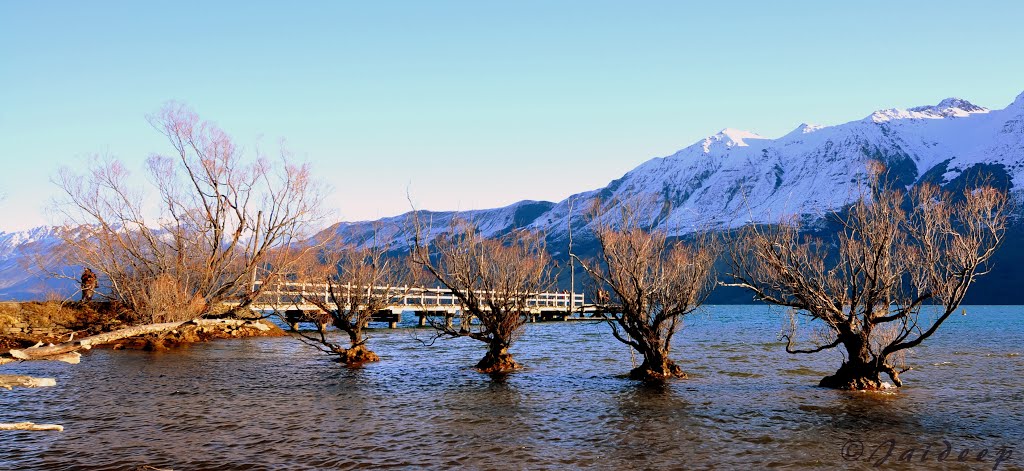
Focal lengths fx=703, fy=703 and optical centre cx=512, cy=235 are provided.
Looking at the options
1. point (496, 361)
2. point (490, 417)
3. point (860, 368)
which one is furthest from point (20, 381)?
point (860, 368)

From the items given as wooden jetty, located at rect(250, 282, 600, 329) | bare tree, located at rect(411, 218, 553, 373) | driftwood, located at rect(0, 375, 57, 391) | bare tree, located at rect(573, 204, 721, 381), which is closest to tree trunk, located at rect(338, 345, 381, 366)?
wooden jetty, located at rect(250, 282, 600, 329)

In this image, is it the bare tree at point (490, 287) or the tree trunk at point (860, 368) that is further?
the bare tree at point (490, 287)

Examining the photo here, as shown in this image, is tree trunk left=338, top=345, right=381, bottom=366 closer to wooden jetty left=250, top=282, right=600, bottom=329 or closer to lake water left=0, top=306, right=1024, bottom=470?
lake water left=0, top=306, right=1024, bottom=470

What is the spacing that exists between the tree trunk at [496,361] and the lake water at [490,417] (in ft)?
2.58

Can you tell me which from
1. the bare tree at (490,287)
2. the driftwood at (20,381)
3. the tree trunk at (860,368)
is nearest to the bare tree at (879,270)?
the tree trunk at (860,368)

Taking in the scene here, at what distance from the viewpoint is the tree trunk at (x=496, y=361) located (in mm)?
27047

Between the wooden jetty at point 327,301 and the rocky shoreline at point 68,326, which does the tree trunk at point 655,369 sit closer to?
the wooden jetty at point 327,301

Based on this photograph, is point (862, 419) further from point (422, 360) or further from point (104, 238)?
point (104, 238)

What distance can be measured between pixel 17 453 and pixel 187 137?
31777 mm

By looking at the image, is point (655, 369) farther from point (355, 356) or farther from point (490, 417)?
point (355, 356)

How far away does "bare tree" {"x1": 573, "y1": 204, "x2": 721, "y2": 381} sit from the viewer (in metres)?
23.2

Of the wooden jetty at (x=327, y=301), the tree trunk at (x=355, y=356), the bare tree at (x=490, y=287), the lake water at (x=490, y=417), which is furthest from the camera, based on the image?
the wooden jetty at (x=327, y=301)

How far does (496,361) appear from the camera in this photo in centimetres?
2719

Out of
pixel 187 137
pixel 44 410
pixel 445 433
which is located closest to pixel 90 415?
pixel 44 410
